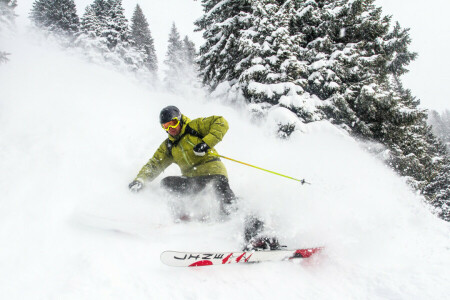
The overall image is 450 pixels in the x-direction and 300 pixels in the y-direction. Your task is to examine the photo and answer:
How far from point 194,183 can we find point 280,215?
144 cm

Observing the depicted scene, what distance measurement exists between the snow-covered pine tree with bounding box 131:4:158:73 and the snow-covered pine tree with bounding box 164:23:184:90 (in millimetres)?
1913

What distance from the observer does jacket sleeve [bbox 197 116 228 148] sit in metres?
4.43

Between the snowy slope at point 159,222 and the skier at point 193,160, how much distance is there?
0.75ft

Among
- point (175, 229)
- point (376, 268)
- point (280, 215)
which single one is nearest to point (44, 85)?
point (175, 229)

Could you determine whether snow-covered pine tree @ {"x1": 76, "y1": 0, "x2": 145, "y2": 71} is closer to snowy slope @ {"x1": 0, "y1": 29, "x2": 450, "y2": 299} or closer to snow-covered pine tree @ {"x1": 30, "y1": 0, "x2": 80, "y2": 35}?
snow-covered pine tree @ {"x1": 30, "y1": 0, "x2": 80, "y2": 35}

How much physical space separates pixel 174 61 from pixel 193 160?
33.4 meters

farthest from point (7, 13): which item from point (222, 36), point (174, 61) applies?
point (222, 36)

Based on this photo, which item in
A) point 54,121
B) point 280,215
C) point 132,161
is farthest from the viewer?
point 54,121

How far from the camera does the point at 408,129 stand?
10.9 meters

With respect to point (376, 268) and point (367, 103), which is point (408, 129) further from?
point (376, 268)

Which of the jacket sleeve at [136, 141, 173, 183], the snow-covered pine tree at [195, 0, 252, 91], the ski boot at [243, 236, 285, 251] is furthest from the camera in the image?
the snow-covered pine tree at [195, 0, 252, 91]

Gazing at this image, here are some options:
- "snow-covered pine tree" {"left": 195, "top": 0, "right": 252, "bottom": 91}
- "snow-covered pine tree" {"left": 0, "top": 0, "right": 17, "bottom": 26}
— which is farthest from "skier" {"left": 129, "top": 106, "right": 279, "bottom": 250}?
Result: "snow-covered pine tree" {"left": 0, "top": 0, "right": 17, "bottom": 26}

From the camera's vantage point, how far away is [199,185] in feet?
14.4

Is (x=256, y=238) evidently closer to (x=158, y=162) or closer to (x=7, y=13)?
(x=158, y=162)
